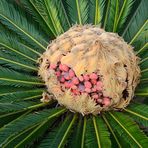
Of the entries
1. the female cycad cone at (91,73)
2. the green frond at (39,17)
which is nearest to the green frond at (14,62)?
the female cycad cone at (91,73)

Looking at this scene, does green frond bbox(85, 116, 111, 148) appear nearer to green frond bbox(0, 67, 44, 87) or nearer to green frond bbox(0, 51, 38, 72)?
green frond bbox(0, 67, 44, 87)

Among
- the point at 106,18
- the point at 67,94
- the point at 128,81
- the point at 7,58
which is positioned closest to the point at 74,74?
the point at 67,94

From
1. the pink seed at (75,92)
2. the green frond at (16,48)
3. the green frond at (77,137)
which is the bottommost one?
the green frond at (77,137)

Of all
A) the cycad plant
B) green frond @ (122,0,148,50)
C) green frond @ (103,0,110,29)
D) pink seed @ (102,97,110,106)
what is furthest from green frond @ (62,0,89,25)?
pink seed @ (102,97,110,106)

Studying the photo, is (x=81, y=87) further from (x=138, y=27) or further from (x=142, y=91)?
(x=138, y=27)

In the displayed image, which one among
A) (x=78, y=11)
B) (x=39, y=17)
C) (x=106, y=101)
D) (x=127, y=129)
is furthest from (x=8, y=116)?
(x=78, y=11)

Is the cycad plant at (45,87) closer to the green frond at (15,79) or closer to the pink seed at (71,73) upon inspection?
the green frond at (15,79)

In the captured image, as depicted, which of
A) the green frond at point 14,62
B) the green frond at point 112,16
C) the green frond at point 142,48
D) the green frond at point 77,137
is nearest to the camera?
the green frond at point 77,137
